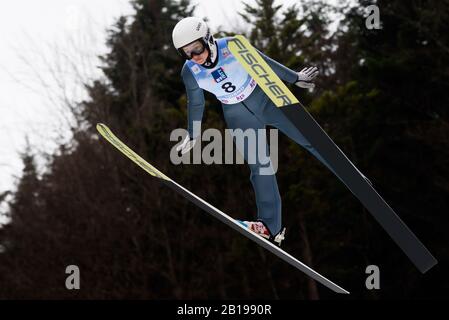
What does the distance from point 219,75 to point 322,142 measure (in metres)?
0.96

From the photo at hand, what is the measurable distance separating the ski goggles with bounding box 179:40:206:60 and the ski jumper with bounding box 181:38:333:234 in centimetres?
14

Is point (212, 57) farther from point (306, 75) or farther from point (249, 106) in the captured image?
point (306, 75)

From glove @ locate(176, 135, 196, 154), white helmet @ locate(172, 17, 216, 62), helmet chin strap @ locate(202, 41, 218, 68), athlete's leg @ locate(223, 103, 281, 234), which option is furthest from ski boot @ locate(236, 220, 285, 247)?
white helmet @ locate(172, 17, 216, 62)

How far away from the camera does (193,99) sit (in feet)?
18.5

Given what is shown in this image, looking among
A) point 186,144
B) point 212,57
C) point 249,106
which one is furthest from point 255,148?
point 212,57

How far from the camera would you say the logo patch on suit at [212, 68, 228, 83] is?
5.41 meters

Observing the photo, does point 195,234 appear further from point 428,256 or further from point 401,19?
point 428,256

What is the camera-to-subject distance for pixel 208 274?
19.2m

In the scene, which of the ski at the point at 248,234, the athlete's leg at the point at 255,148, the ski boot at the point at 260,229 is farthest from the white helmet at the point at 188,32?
the ski boot at the point at 260,229

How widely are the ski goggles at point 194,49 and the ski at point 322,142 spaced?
26 centimetres

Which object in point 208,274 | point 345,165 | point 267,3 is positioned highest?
point 267,3

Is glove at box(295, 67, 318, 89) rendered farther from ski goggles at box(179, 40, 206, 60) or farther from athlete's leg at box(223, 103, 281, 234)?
ski goggles at box(179, 40, 206, 60)
